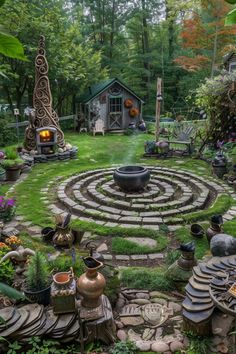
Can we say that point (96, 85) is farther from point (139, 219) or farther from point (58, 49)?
point (139, 219)

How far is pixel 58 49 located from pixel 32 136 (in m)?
6.12

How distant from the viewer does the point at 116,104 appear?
16.8 metres

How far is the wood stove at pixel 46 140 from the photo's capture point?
10.6 metres

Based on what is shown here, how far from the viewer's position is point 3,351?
2.79 m

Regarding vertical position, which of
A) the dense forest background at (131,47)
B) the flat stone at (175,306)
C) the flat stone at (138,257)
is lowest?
the flat stone at (138,257)

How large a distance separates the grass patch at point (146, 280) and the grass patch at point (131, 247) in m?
0.64

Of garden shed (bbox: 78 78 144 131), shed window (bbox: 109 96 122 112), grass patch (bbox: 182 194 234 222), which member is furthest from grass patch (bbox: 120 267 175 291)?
shed window (bbox: 109 96 122 112)

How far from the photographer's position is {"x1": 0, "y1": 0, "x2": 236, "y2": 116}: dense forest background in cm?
1561

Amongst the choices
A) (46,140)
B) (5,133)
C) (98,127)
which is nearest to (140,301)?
(46,140)

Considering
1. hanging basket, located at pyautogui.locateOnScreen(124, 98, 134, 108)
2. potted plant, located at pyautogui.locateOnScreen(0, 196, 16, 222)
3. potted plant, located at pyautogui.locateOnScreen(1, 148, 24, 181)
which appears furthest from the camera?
hanging basket, located at pyautogui.locateOnScreen(124, 98, 134, 108)

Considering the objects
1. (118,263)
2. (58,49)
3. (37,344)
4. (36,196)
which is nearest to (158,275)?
(118,263)

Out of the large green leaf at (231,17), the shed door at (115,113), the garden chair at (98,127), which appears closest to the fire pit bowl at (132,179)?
the large green leaf at (231,17)

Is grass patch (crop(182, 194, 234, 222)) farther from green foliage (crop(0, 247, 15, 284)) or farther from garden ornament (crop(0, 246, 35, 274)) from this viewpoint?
green foliage (crop(0, 247, 15, 284))

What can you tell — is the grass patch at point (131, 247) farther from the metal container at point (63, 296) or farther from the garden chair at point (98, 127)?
the garden chair at point (98, 127)
